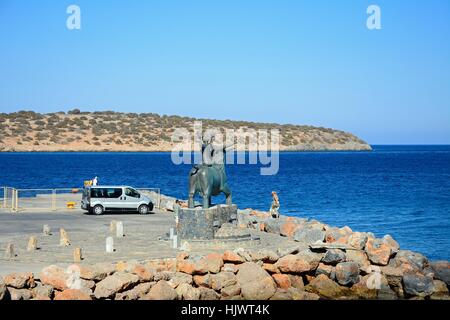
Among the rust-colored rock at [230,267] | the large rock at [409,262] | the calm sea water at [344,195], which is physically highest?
the rust-colored rock at [230,267]

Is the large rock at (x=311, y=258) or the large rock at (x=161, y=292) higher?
the large rock at (x=311, y=258)

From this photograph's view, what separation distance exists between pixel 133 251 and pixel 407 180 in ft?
238

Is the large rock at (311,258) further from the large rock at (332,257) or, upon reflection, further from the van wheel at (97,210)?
the van wheel at (97,210)

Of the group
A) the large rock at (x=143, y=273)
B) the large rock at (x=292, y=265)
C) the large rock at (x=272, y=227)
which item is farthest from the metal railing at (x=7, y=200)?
the large rock at (x=292, y=265)

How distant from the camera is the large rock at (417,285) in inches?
813

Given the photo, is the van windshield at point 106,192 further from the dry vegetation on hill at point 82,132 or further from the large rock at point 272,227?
the dry vegetation on hill at point 82,132

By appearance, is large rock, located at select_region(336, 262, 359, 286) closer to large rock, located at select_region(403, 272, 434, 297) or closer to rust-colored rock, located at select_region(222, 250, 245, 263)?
large rock, located at select_region(403, 272, 434, 297)

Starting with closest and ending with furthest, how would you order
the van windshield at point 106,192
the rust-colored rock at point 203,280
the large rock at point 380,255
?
the rust-colored rock at point 203,280
the large rock at point 380,255
the van windshield at point 106,192

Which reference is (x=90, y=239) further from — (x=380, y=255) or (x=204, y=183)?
(x=380, y=255)

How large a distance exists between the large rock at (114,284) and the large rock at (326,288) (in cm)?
473

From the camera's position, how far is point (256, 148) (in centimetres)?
19212

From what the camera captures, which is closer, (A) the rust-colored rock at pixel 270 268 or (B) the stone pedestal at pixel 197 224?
(A) the rust-colored rock at pixel 270 268

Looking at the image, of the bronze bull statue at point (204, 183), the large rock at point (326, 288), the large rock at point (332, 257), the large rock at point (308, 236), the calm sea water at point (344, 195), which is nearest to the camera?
the large rock at point (326, 288)
